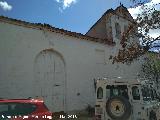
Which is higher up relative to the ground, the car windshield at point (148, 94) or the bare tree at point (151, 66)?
the bare tree at point (151, 66)

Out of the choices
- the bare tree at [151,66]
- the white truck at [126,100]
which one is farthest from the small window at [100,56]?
the white truck at [126,100]

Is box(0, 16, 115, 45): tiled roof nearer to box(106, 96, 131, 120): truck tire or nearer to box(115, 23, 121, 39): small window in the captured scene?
box(115, 23, 121, 39): small window

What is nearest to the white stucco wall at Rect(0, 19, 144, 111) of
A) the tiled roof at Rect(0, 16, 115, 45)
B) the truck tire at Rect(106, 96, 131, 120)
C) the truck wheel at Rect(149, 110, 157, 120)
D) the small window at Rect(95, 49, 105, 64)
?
the small window at Rect(95, 49, 105, 64)

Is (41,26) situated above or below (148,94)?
above

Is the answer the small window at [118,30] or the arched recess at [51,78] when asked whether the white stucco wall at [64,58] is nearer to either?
the arched recess at [51,78]

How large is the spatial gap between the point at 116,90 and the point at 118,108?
83 centimetres

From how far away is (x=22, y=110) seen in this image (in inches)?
364

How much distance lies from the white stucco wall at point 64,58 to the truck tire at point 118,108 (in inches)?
267

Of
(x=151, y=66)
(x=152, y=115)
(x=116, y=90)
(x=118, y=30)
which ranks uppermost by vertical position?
(x=118, y=30)

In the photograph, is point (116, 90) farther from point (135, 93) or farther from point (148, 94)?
point (148, 94)

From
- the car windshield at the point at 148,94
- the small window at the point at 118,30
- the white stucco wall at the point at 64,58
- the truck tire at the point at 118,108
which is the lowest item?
the truck tire at the point at 118,108

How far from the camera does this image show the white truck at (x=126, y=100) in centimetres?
1082

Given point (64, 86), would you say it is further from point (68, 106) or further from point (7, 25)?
point (7, 25)

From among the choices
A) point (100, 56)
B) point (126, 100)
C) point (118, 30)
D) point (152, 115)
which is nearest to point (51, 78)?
point (100, 56)
